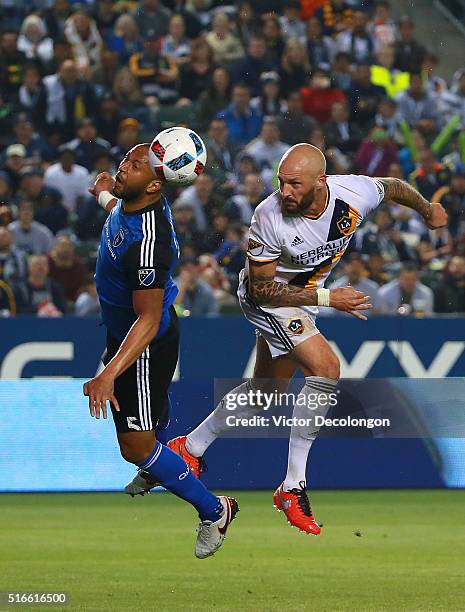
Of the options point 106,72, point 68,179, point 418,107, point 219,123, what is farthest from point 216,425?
point 418,107

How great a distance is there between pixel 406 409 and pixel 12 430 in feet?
12.5

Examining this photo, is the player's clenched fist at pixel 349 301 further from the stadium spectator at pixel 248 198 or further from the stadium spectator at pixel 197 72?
the stadium spectator at pixel 197 72

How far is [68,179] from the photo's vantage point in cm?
1725

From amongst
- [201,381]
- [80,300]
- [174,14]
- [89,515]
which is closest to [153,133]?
[174,14]

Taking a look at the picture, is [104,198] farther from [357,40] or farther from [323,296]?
[357,40]

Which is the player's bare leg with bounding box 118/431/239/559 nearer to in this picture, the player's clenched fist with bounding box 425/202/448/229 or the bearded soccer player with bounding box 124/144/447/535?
the bearded soccer player with bounding box 124/144/447/535

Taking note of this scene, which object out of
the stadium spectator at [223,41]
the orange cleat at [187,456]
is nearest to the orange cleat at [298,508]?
the orange cleat at [187,456]

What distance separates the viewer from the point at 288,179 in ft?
30.2

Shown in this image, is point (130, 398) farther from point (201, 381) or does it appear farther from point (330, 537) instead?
point (201, 381)

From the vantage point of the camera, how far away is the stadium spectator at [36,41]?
62.1 feet

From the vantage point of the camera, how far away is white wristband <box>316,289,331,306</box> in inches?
Result: 368

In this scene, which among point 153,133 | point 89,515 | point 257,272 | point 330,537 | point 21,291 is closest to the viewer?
point 257,272

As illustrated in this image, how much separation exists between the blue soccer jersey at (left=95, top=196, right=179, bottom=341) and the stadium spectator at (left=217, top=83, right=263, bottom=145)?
358 inches

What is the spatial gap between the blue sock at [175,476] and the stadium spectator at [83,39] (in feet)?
35.4
